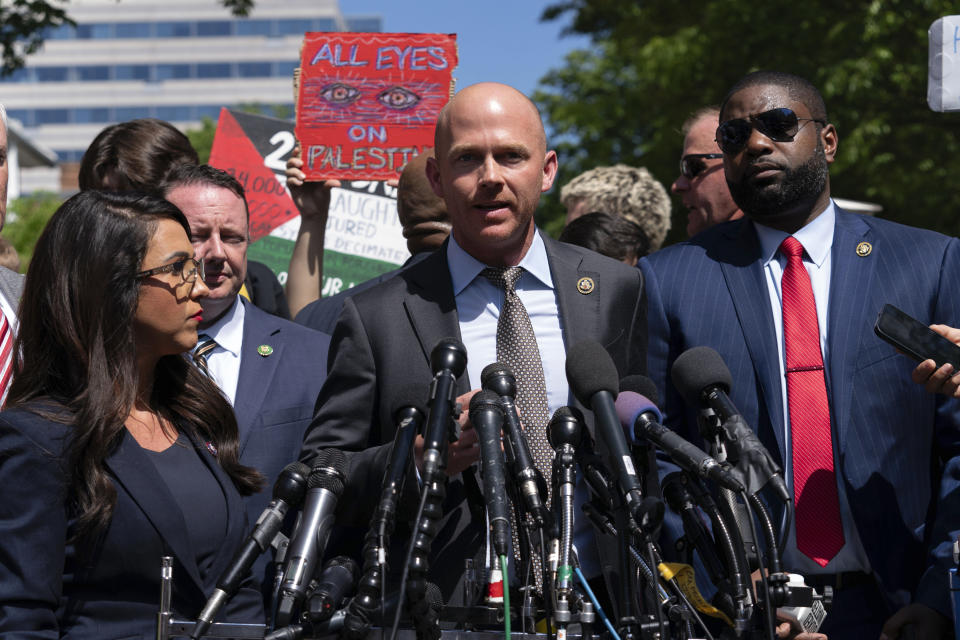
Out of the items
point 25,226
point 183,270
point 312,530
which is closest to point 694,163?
point 183,270

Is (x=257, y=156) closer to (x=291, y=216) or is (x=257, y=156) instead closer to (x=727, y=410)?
(x=291, y=216)

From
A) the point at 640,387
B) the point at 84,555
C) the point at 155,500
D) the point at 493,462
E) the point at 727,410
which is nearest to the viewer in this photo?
the point at 493,462

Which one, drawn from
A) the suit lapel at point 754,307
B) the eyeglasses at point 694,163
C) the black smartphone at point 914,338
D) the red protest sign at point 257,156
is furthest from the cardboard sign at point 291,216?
the black smartphone at point 914,338

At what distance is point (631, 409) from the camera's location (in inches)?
122

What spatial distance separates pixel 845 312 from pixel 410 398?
1.71 metres

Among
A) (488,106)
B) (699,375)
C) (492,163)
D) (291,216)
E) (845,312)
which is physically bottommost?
(699,375)

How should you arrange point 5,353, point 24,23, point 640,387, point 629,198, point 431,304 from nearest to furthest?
point 640,387, point 431,304, point 5,353, point 629,198, point 24,23

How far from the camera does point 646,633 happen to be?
273cm

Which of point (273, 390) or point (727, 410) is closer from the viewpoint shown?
point (727, 410)

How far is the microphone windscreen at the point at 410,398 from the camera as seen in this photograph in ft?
9.53

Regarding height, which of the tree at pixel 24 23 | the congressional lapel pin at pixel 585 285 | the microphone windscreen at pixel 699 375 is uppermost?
the tree at pixel 24 23

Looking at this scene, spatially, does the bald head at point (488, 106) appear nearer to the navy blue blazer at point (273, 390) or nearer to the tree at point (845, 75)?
the navy blue blazer at point (273, 390)

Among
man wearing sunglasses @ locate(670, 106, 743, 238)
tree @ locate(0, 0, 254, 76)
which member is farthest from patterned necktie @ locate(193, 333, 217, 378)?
tree @ locate(0, 0, 254, 76)

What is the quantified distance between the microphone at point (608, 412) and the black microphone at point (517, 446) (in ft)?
0.54
